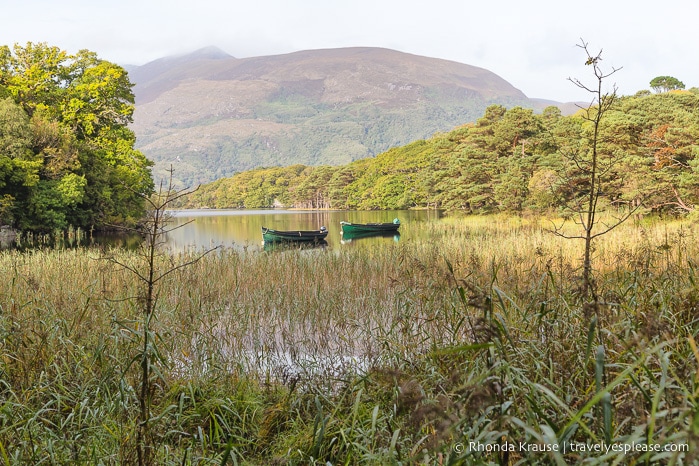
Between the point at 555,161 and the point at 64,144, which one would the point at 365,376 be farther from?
the point at 64,144

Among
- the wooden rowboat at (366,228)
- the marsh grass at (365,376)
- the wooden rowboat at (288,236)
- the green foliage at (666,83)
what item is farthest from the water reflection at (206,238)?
the green foliage at (666,83)

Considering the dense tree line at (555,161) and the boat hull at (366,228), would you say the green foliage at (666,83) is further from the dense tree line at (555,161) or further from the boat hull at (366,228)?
the boat hull at (366,228)

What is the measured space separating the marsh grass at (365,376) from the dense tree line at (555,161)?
3.00 feet

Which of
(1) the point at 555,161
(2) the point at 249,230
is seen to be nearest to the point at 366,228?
(2) the point at 249,230

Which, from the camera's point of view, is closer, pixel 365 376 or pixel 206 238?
pixel 365 376

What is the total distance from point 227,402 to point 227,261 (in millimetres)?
6445

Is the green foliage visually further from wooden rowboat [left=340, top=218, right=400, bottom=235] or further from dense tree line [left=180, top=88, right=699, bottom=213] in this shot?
wooden rowboat [left=340, top=218, right=400, bottom=235]

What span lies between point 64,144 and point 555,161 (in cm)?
2361

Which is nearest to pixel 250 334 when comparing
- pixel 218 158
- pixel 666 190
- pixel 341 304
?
pixel 341 304

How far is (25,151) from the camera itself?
20.4m

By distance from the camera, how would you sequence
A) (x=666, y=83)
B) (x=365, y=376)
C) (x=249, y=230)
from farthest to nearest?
(x=666, y=83) < (x=249, y=230) < (x=365, y=376)

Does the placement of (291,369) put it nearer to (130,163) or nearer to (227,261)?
(227,261)

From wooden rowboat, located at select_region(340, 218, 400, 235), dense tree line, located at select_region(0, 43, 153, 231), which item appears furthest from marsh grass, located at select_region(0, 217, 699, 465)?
wooden rowboat, located at select_region(340, 218, 400, 235)

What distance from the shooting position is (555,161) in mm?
22953
